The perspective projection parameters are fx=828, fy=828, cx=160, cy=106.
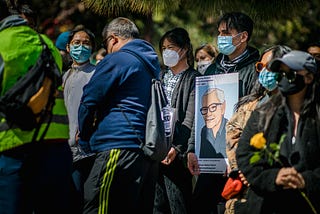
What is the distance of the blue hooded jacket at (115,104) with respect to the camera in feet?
21.4

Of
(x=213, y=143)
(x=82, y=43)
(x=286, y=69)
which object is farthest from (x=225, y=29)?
(x=286, y=69)

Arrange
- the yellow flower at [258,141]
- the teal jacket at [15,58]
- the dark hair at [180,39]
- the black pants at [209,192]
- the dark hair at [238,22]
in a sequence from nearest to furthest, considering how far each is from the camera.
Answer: the yellow flower at [258,141], the teal jacket at [15,58], the black pants at [209,192], the dark hair at [238,22], the dark hair at [180,39]

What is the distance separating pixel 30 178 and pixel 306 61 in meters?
2.05

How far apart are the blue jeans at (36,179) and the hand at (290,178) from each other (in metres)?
1.56

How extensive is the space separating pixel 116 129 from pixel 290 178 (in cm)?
173

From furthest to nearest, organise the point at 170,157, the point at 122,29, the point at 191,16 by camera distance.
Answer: the point at 191,16, the point at 170,157, the point at 122,29

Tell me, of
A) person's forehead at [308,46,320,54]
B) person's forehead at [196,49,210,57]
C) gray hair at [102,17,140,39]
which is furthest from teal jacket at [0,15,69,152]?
person's forehead at [196,49,210,57]

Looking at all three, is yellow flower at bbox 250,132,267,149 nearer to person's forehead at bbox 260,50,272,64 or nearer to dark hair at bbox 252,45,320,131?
A: dark hair at bbox 252,45,320,131

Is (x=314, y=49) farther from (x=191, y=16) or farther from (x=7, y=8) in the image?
(x=191, y=16)

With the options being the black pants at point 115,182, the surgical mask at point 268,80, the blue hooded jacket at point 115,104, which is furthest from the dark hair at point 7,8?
the surgical mask at point 268,80

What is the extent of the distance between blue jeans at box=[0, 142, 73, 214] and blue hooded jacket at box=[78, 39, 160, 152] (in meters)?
0.66

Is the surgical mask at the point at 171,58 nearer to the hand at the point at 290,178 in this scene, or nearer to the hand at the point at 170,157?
the hand at the point at 170,157

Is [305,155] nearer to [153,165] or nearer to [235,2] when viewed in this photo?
[153,165]

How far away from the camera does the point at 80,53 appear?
8023mm
